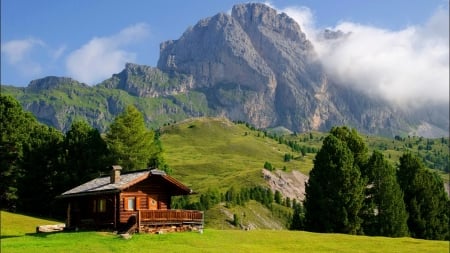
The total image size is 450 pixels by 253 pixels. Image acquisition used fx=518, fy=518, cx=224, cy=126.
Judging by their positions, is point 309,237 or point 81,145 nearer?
point 309,237

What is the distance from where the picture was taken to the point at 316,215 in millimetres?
68125

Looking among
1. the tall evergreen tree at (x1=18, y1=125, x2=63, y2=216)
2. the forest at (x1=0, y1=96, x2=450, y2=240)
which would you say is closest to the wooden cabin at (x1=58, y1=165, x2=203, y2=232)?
the forest at (x1=0, y1=96, x2=450, y2=240)

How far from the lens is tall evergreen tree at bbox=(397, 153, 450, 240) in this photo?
72875 millimetres

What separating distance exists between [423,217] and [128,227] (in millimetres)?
43838

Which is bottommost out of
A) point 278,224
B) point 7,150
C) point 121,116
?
point 278,224

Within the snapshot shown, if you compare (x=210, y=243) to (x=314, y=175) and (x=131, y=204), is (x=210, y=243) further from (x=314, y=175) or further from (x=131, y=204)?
(x=314, y=175)

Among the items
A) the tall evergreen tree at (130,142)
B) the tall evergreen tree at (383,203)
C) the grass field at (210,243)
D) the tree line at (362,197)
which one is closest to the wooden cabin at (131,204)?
the grass field at (210,243)

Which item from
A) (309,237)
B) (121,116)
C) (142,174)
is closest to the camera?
(309,237)

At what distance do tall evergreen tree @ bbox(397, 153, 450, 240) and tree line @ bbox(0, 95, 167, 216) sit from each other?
136ft

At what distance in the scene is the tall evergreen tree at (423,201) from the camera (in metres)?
72.9

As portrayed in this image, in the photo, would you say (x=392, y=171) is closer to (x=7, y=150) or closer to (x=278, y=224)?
(x=7, y=150)

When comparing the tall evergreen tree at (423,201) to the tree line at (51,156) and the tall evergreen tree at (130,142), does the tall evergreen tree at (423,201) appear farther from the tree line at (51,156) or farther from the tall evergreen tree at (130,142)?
the tree line at (51,156)

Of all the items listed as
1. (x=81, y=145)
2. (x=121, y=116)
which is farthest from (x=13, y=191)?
(x=121, y=116)

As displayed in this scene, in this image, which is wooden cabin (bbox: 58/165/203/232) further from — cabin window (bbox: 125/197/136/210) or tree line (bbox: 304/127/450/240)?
tree line (bbox: 304/127/450/240)
